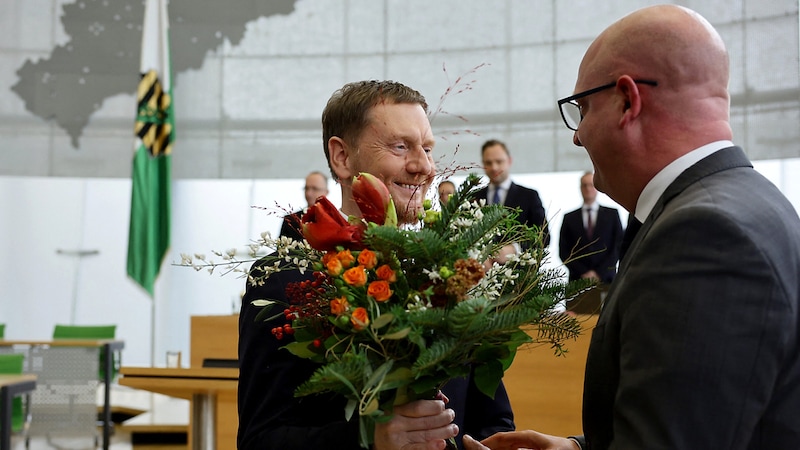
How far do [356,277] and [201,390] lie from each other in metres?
2.80

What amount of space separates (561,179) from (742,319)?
8557 mm

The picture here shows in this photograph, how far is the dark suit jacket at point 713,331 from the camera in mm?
1056

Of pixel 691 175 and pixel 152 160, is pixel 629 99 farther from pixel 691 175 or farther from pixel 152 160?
pixel 152 160

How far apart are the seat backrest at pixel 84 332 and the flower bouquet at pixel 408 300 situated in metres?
7.47

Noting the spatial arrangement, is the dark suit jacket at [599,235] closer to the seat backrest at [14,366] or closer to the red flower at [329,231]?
the seat backrest at [14,366]

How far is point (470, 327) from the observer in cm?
121

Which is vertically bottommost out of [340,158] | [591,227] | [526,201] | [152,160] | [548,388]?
[548,388]

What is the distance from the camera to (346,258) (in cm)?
126

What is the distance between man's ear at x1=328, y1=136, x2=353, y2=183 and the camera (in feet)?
5.73

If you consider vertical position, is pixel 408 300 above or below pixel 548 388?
above

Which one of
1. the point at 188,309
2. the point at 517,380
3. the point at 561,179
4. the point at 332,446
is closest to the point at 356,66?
the point at 561,179

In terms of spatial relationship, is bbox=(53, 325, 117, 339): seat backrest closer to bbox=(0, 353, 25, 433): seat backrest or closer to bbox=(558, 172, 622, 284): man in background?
bbox=(0, 353, 25, 433): seat backrest

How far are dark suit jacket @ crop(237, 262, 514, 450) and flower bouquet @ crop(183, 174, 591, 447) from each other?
0.46 ft

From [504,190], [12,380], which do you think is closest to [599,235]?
[504,190]
